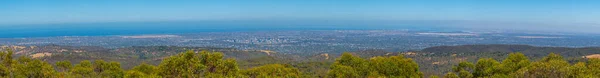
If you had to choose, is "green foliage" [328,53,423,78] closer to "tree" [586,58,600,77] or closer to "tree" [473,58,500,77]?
"tree" [473,58,500,77]

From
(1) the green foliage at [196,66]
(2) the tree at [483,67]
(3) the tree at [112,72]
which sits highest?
(1) the green foliage at [196,66]

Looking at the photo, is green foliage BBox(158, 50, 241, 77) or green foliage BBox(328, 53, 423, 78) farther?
green foliage BBox(328, 53, 423, 78)

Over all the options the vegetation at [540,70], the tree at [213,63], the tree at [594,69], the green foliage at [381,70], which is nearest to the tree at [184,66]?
the tree at [213,63]

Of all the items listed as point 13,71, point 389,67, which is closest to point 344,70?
point 389,67

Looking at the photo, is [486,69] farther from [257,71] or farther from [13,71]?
[13,71]

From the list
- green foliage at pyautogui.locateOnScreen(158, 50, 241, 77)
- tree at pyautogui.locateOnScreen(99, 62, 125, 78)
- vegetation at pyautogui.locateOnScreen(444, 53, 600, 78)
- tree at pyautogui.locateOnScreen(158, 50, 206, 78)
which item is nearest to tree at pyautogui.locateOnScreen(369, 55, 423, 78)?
vegetation at pyautogui.locateOnScreen(444, 53, 600, 78)

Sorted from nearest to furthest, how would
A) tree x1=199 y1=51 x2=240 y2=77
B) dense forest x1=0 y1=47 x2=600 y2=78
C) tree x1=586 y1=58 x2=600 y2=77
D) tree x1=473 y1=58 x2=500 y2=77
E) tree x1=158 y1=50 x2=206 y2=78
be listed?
tree x1=158 y1=50 x2=206 y2=78 → dense forest x1=0 y1=47 x2=600 y2=78 → tree x1=199 y1=51 x2=240 y2=77 → tree x1=586 y1=58 x2=600 y2=77 → tree x1=473 y1=58 x2=500 y2=77

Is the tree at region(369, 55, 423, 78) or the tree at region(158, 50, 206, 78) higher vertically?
the tree at region(158, 50, 206, 78)

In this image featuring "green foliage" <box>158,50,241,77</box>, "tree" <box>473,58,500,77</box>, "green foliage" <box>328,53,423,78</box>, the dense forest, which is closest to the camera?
"green foliage" <box>158,50,241,77</box>

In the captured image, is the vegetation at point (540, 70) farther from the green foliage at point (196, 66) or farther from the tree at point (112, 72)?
the tree at point (112, 72)

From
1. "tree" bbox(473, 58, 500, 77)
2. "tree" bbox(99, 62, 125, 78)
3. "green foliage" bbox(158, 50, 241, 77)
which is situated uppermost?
"green foliage" bbox(158, 50, 241, 77)

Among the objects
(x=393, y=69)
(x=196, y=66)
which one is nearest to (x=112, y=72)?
(x=196, y=66)

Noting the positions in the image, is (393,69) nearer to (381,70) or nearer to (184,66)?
Answer: (381,70)
